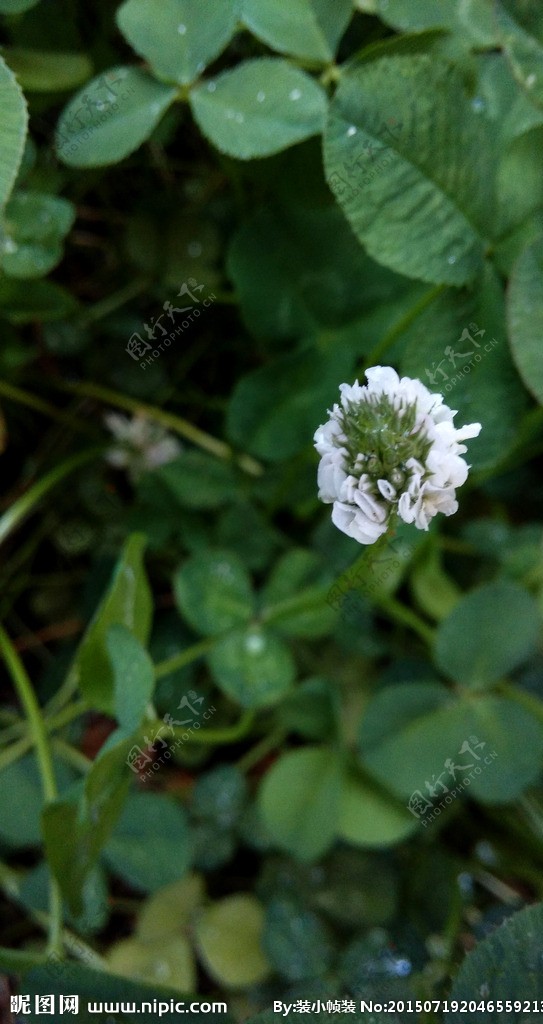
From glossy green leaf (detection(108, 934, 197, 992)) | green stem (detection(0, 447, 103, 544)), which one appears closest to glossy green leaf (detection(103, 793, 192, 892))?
glossy green leaf (detection(108, 934, 197, 992))

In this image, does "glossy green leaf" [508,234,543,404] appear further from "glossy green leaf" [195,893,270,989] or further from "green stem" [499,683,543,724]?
"glossy green leaf" [195,893,270,989]

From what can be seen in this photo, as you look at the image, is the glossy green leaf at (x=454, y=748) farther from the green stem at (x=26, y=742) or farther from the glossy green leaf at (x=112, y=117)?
the glossy green leaf at (x=112, y=117)

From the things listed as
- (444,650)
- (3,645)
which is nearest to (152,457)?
(3,645)

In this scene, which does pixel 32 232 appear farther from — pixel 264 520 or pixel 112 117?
pixel 264 520

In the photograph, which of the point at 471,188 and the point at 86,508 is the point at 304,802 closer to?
the point at 86,508

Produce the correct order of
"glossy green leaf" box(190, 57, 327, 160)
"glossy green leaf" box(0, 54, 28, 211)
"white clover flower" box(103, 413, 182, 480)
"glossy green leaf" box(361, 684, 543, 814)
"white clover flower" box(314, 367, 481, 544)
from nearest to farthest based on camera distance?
"white clover flower" box(314, 367, 481, 544) < "glossy green leaf" box(0, 54, 28, 211) < "glossy green leaf" box(190, 57, 327, 160) < "glossy green leaf" box(361, 684, 543, 814) < "white clover flower" box(103, 413, 182, 480)
